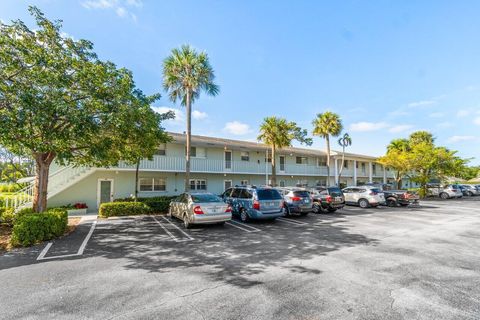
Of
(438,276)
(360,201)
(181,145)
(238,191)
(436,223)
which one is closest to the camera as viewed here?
(438,276)

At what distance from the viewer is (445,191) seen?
99.6 ft

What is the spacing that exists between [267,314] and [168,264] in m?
3.27

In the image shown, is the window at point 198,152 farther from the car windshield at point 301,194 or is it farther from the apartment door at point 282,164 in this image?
the car windshield at point 301,194

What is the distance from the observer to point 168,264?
6.05 meters

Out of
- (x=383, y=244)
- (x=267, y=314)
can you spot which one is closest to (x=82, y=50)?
(x=267, y=314)

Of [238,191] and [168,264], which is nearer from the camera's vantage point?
[168,264]

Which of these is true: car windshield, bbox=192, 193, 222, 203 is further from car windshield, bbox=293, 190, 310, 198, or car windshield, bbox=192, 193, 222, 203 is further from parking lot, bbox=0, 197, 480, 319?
car windshield, bbox=293, 190, 310, 198

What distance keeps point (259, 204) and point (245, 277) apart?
249 inches

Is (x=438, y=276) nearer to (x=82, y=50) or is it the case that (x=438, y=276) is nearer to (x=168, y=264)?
(x=168, y=264)

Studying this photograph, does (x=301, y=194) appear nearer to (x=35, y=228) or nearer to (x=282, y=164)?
(x=35, y=228)

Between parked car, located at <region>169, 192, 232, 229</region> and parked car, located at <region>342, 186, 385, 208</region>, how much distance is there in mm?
13290

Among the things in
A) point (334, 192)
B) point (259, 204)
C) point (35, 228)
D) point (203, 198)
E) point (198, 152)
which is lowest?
point (35, 228)

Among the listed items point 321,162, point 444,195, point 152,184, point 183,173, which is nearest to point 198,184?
point 183,173

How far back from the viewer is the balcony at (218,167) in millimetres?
18109
